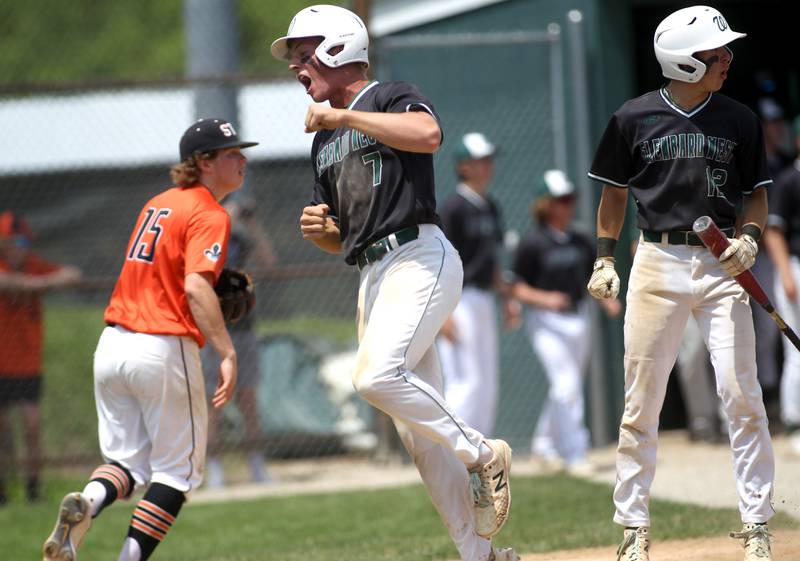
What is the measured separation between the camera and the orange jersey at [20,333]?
912 centimetres

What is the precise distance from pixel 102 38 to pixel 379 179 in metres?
25.6

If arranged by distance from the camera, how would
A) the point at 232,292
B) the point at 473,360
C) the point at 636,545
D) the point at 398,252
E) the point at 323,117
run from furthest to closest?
the point at 473,360, the point at 232,292, the point at 636,545, the point at 398,252, the point at 323,117

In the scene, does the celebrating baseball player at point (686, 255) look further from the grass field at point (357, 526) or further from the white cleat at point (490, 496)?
the grass field at point (357, 526)

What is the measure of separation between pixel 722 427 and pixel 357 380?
5.98 metres

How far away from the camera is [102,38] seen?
2894 centimetres

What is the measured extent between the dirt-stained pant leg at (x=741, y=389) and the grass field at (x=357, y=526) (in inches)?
43.7

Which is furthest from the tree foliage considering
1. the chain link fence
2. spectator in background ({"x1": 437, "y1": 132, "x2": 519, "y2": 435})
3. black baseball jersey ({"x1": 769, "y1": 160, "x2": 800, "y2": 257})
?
black baseball jersey ({"x1": 769, "y1": 160, "x2": 800, "y2": 257})

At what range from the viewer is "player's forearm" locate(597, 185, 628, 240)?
520cm

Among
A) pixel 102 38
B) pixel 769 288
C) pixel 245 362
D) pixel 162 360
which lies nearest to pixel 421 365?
pixel 162 360

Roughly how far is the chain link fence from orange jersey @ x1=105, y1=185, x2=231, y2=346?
3.64m

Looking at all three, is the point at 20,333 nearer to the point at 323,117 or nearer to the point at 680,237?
the point at 323,117

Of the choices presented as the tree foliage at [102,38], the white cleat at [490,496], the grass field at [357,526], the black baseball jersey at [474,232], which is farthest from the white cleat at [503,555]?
the tree foliage at [102,38]

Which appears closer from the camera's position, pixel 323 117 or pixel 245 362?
pixel 323 117

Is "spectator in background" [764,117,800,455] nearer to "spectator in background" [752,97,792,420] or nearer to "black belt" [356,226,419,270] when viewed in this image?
"spectator in background" [752,97,792,420]
